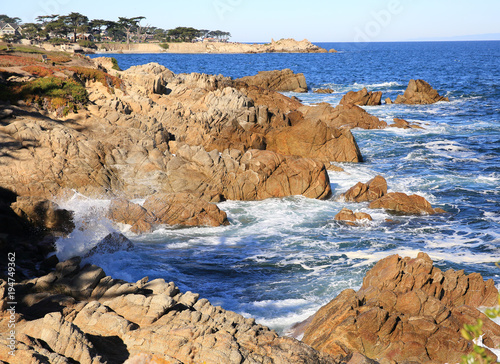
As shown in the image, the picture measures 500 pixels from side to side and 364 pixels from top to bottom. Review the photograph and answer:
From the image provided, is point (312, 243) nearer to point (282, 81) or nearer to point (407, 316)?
point (407, 316)

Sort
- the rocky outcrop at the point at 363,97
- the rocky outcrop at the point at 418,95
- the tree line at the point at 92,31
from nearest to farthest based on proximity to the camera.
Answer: the rocky outcrop at the point at 363,97
the rocky outcrop at the point at 418,95
the tree line at the point at 92,31

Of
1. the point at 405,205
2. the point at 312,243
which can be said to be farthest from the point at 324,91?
the point at 312,243

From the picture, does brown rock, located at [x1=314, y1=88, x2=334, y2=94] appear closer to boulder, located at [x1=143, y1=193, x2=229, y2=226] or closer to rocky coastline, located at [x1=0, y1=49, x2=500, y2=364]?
rocky coastline, located at [x1=0, y1=49, x2=500, y2=364]

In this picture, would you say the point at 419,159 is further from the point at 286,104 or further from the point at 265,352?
the point at 265,352

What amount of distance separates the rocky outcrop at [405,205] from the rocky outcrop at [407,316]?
312 inches

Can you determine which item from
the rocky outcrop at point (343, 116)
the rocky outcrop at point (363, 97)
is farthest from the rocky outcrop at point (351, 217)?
the rocky outcrop at point (363, 97)

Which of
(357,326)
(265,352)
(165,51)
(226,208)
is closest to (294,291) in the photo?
(357,326)

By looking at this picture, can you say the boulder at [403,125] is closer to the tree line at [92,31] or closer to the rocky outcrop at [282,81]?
the rocky outcrop at [282,81]

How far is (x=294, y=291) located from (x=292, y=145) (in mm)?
13988

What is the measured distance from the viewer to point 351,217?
17922 millimetres

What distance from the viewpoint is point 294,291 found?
1255cm

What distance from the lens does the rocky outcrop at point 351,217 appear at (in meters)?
17.8

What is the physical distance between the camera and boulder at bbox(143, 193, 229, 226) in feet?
57.0

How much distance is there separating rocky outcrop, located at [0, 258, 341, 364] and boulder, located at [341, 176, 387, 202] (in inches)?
514
